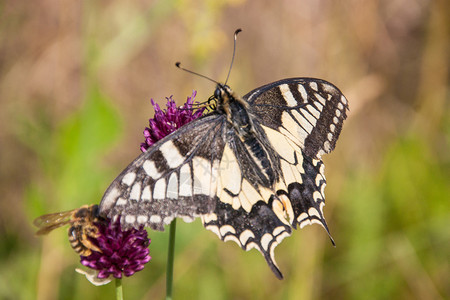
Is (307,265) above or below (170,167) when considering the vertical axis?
below

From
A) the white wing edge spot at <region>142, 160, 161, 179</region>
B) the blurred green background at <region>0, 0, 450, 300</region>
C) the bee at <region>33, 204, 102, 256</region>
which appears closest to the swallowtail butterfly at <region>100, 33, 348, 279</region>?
the white wing edge spot at <region>142, 160, 161, 179</region>

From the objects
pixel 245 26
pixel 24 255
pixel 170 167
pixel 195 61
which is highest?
pixel 245 26

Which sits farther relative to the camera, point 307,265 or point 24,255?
point 24,255

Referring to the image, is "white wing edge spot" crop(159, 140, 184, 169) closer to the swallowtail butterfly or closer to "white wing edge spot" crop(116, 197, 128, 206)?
the swallowtail butterfly

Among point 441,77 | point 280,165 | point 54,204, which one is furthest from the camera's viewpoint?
point 441,77

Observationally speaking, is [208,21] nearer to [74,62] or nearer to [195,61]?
[195,61]

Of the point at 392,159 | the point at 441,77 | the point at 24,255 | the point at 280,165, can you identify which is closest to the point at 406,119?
the point at 441,77

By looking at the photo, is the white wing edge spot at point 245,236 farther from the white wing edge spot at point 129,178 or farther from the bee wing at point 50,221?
the bee wing at point 50,221
